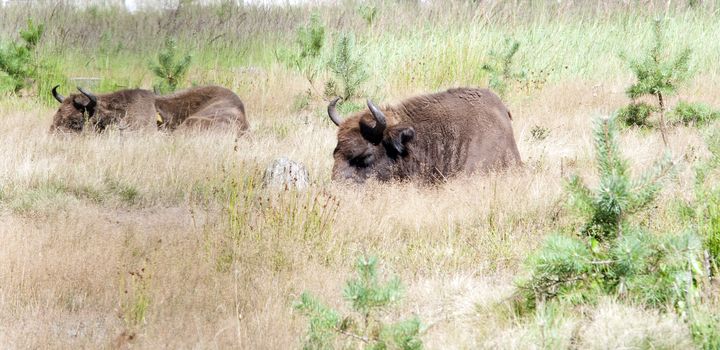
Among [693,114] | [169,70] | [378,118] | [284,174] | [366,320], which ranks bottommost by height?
[284,174]

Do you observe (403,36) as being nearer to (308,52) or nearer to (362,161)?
(308,52)

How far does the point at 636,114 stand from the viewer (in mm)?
10609

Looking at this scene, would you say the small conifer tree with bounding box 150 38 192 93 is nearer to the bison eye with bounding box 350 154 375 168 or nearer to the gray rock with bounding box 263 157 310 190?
the gray rock with bounding box 263 157 310 190

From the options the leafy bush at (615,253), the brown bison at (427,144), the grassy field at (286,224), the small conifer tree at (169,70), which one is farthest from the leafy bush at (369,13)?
the leafy bush at (615,253)

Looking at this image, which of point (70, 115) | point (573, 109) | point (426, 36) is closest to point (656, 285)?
point (573, 109)

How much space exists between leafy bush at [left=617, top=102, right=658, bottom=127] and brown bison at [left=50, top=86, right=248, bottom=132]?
18.2ft

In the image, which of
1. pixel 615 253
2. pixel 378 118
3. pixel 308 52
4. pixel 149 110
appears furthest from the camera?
pixel 308 52

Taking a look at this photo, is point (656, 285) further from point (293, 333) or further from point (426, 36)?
point (426, 36)

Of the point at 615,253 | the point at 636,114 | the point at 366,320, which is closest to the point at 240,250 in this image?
the point at 366,320

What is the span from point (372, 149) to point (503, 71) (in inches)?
233

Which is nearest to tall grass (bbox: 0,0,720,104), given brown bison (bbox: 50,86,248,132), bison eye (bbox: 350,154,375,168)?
brown bison (bbox: 50,86,248,132)

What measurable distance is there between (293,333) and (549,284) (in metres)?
1.49

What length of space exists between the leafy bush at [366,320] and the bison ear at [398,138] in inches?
168

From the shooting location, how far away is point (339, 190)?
7648 millimetres
